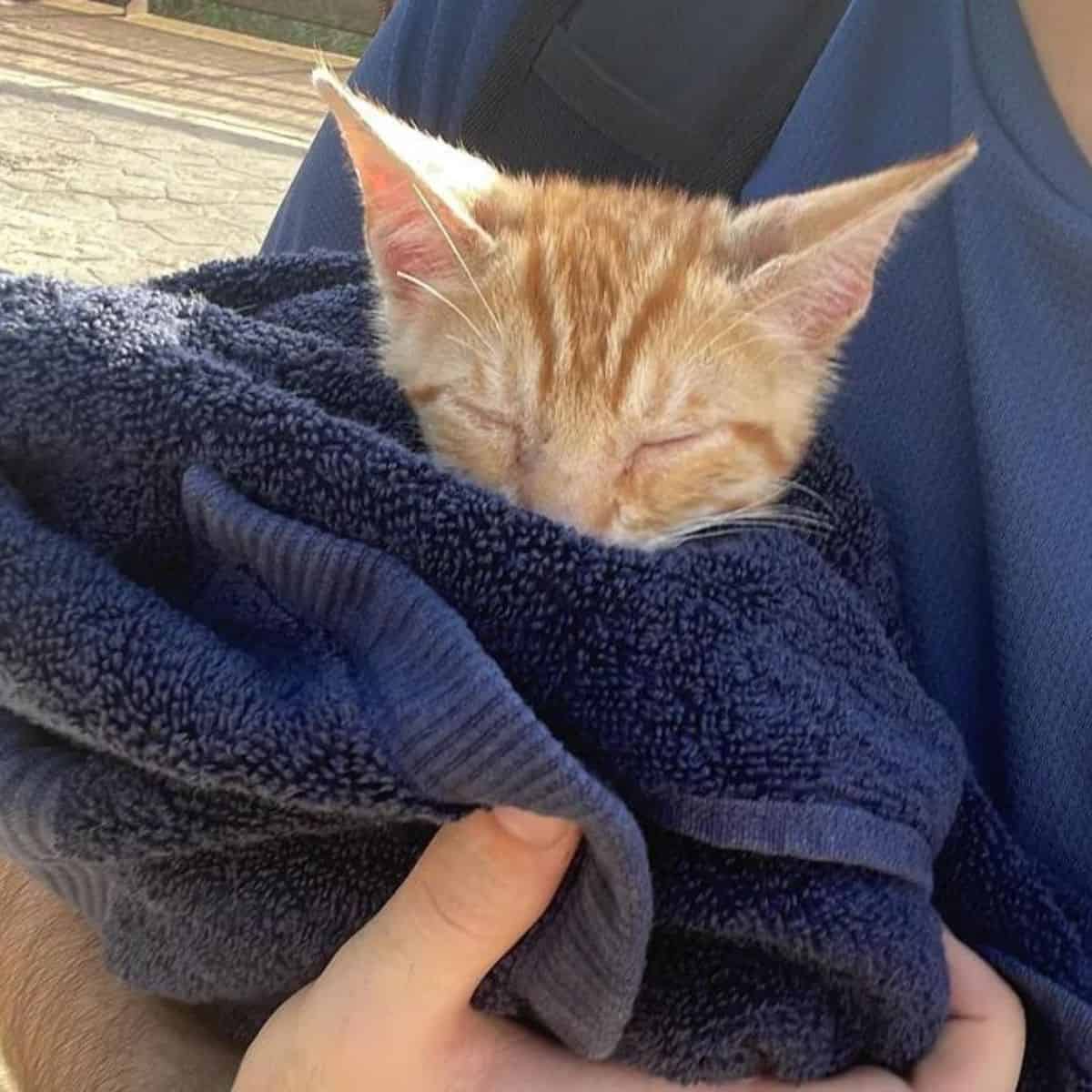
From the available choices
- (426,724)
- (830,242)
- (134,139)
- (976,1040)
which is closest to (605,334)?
(830,242)

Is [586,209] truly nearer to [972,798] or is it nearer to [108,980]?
[972,798]

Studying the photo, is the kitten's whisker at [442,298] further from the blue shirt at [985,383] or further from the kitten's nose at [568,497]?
the blue shirt at [985,383]

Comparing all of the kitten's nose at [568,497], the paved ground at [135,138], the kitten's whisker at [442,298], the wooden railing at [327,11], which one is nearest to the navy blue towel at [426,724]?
the kitten's nose at [568,497]

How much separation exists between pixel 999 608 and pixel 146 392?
63 centimetres

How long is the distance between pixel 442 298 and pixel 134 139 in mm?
5267

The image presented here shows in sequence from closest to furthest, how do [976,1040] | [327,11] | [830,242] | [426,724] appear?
1. [426,724]
2. [976,1040]
3. [830,242]
4. [327,11]

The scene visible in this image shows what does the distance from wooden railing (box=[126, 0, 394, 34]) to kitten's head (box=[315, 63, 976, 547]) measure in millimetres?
7791

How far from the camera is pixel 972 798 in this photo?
915 mm

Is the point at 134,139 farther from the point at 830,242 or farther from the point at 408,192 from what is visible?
the point at 830,242

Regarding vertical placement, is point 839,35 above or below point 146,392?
above

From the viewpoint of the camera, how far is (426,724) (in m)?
0.70

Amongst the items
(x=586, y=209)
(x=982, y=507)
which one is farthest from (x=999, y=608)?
(x=586, y=209)

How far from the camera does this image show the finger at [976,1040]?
0.81 meters

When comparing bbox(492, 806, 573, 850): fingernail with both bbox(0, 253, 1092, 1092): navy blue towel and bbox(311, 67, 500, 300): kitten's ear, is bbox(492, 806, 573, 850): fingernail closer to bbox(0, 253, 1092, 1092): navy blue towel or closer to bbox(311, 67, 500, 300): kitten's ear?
bbox(0, 253, 1092, 1092): navy blue towel
